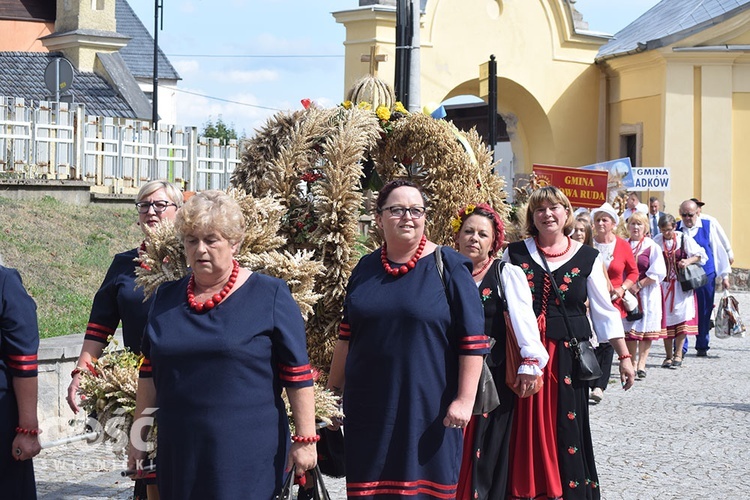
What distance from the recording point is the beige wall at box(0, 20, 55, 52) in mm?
33438

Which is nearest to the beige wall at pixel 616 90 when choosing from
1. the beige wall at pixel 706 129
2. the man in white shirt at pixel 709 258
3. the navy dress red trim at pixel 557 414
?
the beige wall at pixel 706 129

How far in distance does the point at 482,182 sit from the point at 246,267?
224 centimetres

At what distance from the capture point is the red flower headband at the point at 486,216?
5.88 meters

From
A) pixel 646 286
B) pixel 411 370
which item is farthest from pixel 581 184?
pixel 411 370

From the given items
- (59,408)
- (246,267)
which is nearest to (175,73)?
(59,408)

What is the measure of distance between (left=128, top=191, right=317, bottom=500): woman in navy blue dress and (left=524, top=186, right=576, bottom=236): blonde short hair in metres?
2.52

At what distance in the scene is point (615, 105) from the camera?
27.3 metres

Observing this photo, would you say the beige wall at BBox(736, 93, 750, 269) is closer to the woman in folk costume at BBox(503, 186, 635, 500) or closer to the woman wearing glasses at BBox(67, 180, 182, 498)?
the woman in folk costume at BBox(503, 186, 635, 500)

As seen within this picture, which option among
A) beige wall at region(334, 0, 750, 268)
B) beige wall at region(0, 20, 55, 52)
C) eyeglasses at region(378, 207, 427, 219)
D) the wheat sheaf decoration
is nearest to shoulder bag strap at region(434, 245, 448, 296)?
eyeglasses at region(378, 207, 427, 219)

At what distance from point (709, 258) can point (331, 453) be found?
9546 millimetres

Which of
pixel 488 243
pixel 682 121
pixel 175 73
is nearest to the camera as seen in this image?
pixel 488 243

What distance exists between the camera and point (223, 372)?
4.07 meters

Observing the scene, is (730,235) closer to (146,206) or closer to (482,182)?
(482,182)

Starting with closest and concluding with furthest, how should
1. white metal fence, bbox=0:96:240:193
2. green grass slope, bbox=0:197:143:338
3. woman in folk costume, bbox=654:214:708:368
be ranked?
green grass slope, bbox=0:197:143:338 → woman in folk costume, bbox=654:214:708:368 → white metal fence, bbox=0:96:240:193
